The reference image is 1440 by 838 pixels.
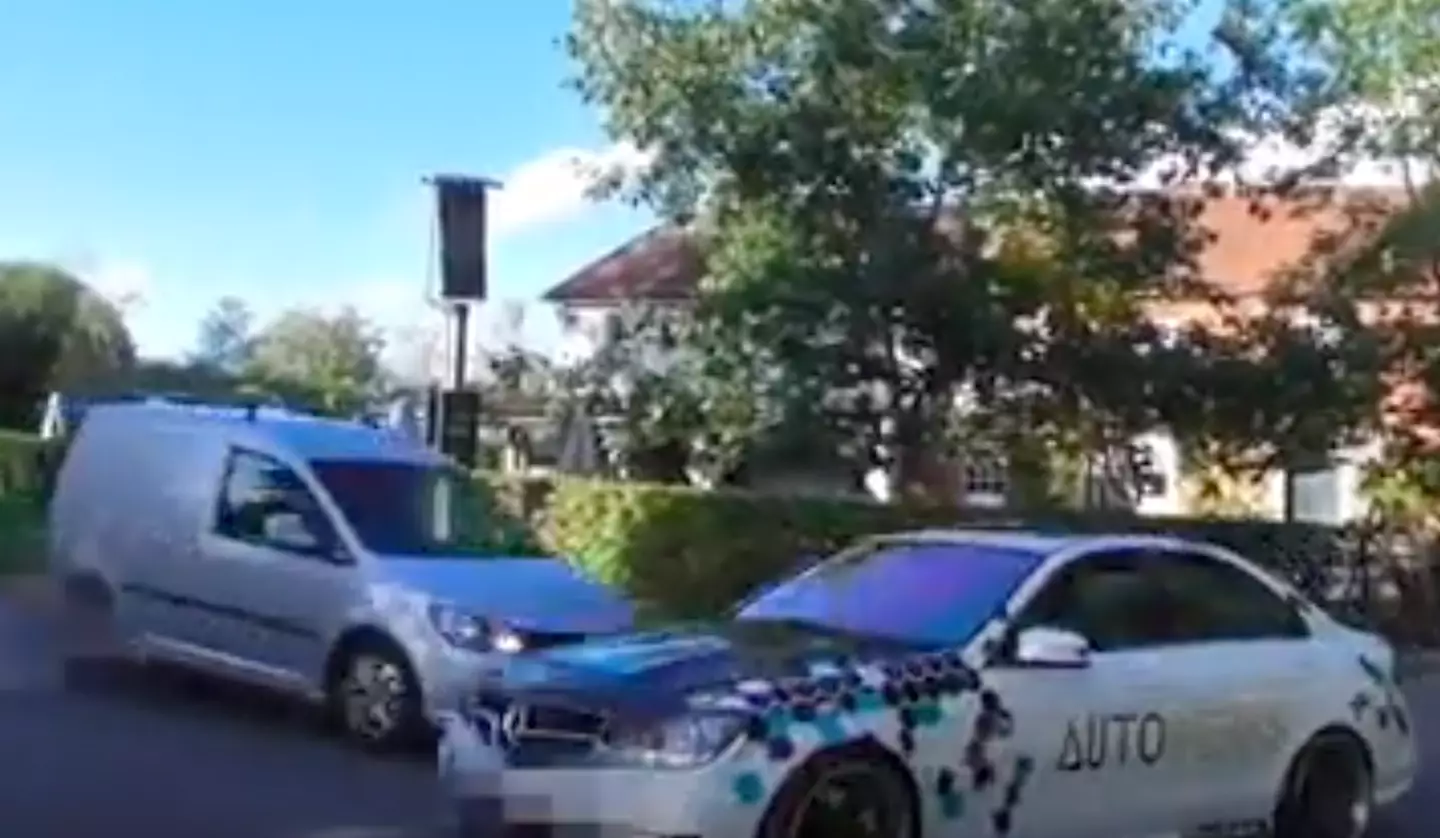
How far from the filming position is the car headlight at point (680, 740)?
8477 millimetres

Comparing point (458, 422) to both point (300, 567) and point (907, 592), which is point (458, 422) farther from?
point (907, 592)

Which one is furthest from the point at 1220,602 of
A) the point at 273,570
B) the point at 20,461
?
the point at 20,461

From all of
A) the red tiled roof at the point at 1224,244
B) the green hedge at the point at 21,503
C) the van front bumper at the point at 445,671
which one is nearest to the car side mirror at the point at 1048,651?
→ the van front bumper at the point at 445,671

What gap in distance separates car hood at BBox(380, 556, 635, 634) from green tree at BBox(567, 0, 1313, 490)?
9445 millimetres

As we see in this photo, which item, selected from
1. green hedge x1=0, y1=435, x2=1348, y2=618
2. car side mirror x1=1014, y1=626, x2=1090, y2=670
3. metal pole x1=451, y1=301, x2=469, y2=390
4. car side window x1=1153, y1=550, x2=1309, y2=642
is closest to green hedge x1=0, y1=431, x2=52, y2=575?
green hedge x1=0, y1=435, x2=1348, y2=618

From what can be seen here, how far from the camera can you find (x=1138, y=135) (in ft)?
77.9

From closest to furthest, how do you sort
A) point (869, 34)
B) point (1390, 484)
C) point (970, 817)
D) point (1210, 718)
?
point (970, 817)
point (1210, 718)
point (869, 34)
point (1390, 484)

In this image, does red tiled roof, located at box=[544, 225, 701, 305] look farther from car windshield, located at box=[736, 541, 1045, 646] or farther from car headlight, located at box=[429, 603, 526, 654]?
car windshield, located at box=[736, 541, 1045, 646]

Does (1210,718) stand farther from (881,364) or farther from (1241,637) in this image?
(881,364)

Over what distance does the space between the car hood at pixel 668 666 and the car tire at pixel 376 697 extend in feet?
12.5

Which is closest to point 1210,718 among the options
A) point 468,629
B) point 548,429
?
point 468,629

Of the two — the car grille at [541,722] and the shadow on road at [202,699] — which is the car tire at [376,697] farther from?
the car grille at [541,722]

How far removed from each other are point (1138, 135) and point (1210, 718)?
46.8ft

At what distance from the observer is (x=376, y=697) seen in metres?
13.5
